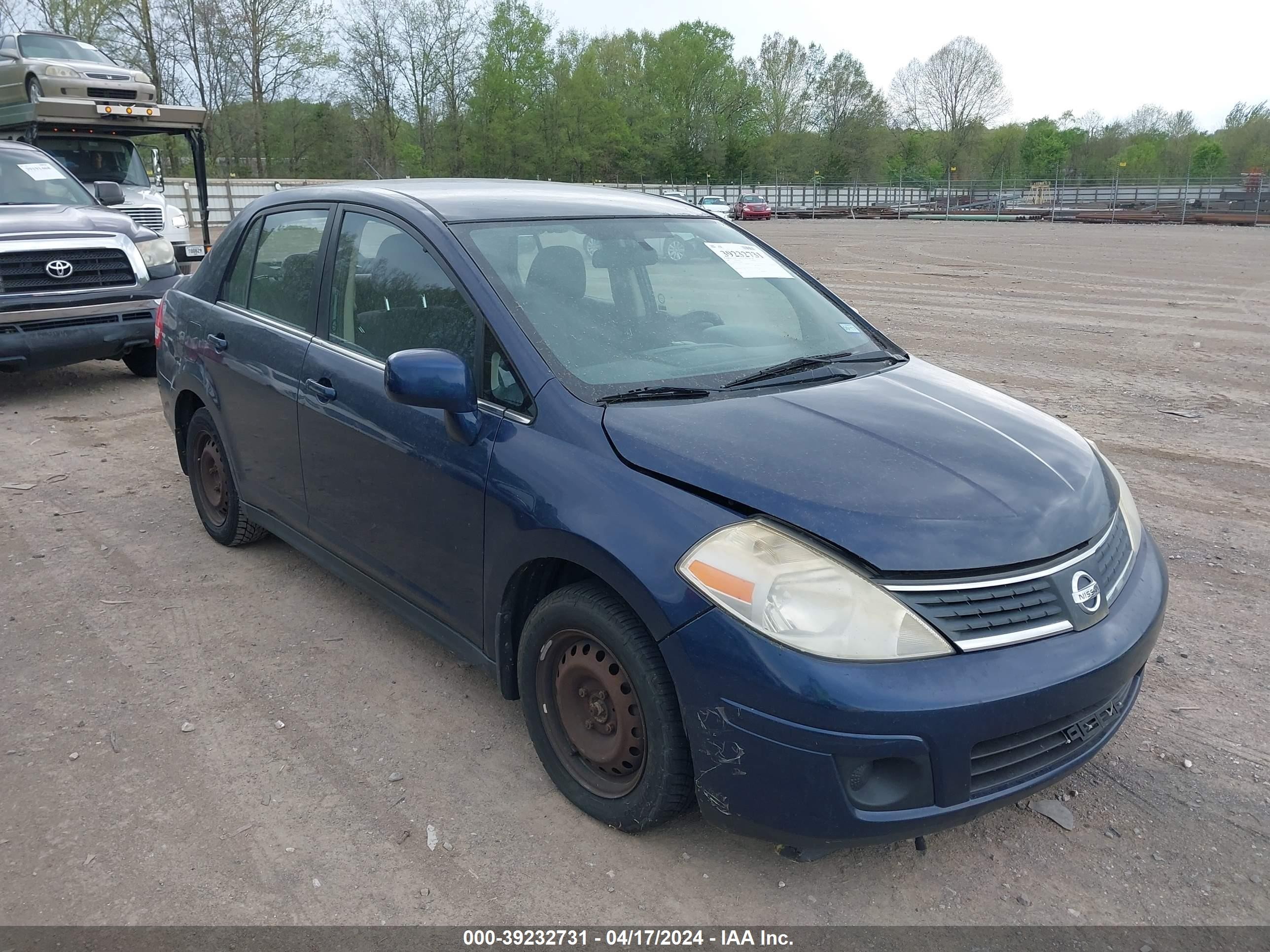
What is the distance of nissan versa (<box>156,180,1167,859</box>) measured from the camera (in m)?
2.37

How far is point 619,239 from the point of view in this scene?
3.71 meters

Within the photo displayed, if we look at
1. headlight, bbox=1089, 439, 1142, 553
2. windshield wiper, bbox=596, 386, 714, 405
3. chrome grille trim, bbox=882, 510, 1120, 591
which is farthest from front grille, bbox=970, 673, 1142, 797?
windshield wiper, bbox=596, 386, 714, 405

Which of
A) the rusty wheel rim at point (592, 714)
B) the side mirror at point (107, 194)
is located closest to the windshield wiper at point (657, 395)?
the rusty wheel rim at point (592, 714)

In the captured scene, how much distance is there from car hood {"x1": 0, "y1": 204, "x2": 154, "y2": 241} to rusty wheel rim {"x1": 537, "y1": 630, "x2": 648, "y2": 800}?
24.0 ft

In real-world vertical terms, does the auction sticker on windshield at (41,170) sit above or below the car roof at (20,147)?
below

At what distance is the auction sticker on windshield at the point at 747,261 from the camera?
13.0 feet

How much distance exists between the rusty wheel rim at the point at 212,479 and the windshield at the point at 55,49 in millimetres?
13692

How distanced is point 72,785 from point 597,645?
5.77ft

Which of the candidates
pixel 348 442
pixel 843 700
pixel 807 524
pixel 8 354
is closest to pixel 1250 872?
pixel 843 700

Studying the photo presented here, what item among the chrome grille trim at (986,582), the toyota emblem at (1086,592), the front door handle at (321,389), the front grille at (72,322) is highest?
the front door handle at (321,389)

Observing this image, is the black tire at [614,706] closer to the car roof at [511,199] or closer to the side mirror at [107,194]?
the car roof at [511,199]

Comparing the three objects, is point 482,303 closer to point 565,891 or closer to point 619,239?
point 619,239

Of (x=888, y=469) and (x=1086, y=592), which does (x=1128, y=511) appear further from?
(x=888, y=469)

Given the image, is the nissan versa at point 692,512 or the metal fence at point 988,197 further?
the metal fence at point 988,197
